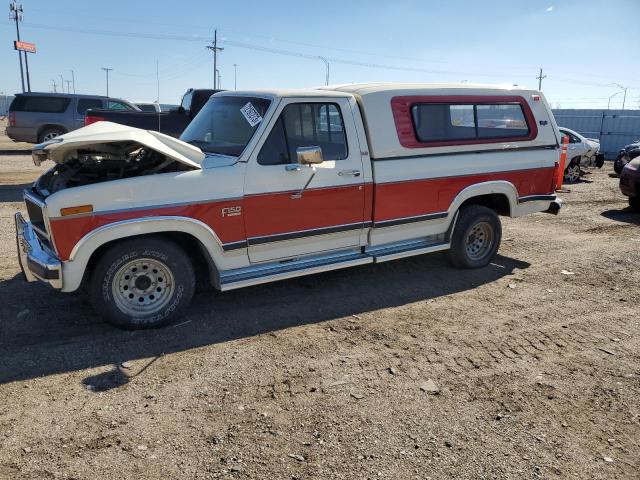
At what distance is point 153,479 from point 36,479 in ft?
2.05

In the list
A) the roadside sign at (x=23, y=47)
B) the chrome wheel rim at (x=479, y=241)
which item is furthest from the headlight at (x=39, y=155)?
the roadside sign at (x=23, y=47)

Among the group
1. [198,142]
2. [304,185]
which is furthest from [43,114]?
[304,185]

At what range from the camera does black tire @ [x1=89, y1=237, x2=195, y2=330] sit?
4418 millimetres

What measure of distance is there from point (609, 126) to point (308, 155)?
26.3 m

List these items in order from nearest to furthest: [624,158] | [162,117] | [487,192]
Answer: [487,192]
[162,117]
[624,158]

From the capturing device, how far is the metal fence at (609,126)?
82.7ft

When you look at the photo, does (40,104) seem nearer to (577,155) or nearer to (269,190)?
(269,190)

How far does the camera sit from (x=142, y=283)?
15.2ft

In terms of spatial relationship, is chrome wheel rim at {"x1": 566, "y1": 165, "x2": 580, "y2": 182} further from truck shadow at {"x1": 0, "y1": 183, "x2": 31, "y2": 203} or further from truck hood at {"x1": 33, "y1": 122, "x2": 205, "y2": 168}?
truck shadow at {"x1": 0, "y1": 183, "x2": 31, "y2": 203}

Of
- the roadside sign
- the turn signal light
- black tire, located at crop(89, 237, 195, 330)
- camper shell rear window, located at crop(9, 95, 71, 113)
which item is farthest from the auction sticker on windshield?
the roadside sign

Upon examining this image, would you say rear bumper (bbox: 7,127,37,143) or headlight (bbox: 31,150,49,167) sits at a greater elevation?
headlight (bbox: 31,150,49,167)

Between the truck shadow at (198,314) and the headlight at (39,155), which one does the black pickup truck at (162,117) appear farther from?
the headlight at (39,155)

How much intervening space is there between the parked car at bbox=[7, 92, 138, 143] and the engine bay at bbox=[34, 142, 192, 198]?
13627 mm

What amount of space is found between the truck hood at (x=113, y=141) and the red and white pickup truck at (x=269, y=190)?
0.06 ft
